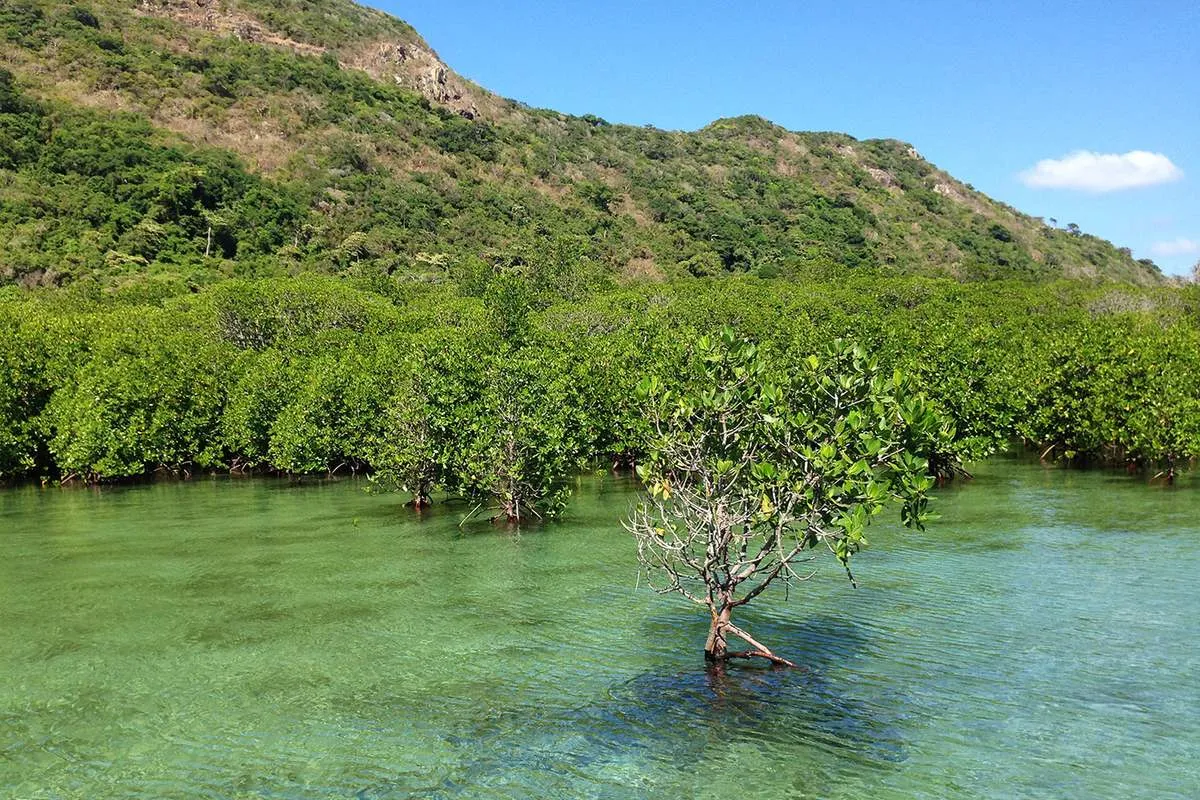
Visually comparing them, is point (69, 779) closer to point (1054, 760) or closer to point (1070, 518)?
point (1054, 760)

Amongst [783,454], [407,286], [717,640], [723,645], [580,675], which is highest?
[407,286]

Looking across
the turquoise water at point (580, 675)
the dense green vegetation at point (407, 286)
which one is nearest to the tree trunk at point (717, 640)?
the turquoise water at point (580, 675)

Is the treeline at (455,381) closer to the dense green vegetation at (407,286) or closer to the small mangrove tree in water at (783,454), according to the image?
the dense green vegetation at (407,286)

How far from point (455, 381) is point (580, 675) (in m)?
19.6

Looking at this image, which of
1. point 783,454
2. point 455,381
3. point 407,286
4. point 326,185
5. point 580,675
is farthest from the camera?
point 326,185

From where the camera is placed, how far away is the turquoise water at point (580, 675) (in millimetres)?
13625

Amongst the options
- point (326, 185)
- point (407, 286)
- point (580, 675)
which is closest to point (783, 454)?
point (580, 675)

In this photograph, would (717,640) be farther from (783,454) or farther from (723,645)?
(783,454)

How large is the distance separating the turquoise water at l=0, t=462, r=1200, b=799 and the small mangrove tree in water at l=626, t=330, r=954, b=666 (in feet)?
7.82

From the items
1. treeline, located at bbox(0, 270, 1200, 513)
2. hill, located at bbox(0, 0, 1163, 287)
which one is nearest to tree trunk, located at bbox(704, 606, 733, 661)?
treeline, located at bbox(0, 270, 1200, 513)

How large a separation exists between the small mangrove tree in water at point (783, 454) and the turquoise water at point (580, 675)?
7.82 feet

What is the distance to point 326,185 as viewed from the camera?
130m

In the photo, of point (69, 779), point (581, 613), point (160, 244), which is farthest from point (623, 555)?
point (160, 244)

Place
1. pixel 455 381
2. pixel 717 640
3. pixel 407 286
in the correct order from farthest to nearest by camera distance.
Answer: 1. pixel 407 286
2. pixel 455 381
3. pixel 717 640
